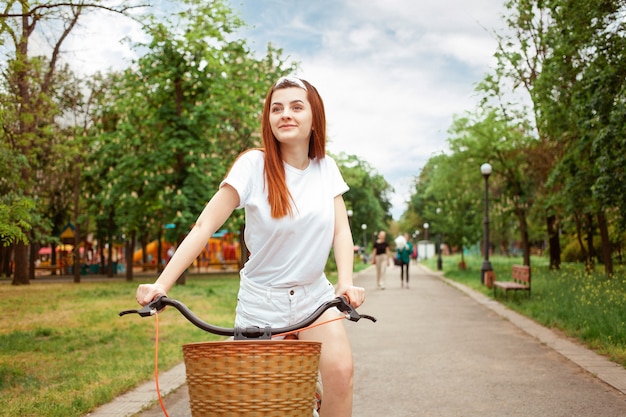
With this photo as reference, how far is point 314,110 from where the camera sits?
3.05 meters

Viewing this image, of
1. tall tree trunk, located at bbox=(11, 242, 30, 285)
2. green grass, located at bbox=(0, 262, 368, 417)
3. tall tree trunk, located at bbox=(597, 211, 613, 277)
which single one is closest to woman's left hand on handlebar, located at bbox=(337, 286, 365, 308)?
green grass, located at bbox=(0, 262, 368, 417)

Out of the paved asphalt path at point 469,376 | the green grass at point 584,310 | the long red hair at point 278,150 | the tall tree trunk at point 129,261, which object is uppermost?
the long red hair at point 278,150

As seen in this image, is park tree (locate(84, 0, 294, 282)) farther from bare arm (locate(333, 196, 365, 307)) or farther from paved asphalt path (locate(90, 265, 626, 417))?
bare arm (locate(333, 196, 365, 307))

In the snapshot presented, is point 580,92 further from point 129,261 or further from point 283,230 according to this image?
point 129,261

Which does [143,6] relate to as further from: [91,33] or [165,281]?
[165,281]

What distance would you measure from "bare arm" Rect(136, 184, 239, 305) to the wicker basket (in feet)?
1.28

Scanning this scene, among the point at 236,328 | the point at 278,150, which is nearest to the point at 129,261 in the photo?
the point at 278,150

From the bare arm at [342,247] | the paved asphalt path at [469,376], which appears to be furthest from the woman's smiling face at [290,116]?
the paved asphalt path at [469,376]

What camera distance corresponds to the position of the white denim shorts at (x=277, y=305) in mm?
2809

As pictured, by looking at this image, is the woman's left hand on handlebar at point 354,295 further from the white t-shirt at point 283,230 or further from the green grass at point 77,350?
the green grass at point 77,350

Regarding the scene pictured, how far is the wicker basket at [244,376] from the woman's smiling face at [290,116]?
105 centimetres

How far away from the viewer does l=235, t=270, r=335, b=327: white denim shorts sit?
2809 millimetres

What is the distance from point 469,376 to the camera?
7848 mm

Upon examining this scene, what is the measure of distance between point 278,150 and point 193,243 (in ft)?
1.92
